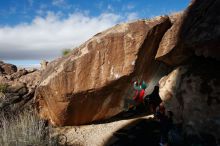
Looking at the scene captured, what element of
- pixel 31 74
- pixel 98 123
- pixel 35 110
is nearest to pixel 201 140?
pixel 98 123

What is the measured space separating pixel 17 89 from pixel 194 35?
628 centimetres

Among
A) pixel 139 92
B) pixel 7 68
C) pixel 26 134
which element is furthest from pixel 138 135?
pixel 7 68

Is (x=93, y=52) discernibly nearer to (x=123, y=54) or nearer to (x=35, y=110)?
(x=123, y=54)

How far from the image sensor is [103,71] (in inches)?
347

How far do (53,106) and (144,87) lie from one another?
2677 mm

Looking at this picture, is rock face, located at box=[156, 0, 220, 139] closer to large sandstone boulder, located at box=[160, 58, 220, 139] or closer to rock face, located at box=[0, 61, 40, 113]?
large sandstone boulder, located at box=[160, 58, 220, 139]

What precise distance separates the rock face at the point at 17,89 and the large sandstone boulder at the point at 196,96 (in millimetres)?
4719

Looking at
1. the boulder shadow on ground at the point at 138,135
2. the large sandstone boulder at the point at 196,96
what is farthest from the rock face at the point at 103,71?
the large sandstone boulder at the point at 196,96

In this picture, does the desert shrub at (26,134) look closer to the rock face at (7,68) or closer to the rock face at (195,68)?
the rock face at (195,68)

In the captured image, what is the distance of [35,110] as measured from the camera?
9523 millimetres

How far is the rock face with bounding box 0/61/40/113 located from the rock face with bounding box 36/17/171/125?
1.36 m

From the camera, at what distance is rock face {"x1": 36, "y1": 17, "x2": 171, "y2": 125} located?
28.4ft

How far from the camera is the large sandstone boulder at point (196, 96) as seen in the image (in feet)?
22.8

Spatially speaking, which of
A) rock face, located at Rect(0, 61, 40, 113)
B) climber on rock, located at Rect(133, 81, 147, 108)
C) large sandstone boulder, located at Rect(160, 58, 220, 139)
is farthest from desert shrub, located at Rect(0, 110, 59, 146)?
large sandstone boulder, located at Rect(160, 58, 220, 139)
